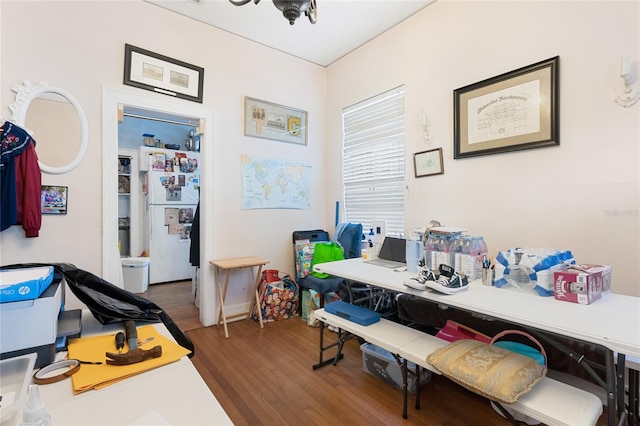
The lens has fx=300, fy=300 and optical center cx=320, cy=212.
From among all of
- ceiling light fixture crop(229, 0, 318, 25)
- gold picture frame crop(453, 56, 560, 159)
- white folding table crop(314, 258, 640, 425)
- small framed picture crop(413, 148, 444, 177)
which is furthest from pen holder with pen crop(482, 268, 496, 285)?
ceiling light fixture crop(229, 0, 318, 25)

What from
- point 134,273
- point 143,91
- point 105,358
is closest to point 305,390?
point 105,358

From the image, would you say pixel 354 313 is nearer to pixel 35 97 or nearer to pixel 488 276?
pixel 488 276

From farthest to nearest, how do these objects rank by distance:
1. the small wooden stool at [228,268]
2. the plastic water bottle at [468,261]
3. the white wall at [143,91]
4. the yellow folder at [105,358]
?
the small wooden stool at [228,268]
the white wall at [143,91]
the plastic water bottle at [468,261]
the yellow folder at [105,358]

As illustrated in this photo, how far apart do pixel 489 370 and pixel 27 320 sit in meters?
1.67

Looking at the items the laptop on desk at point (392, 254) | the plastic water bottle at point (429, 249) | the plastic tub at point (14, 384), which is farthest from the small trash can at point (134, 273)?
the plastic water bottle at point (429, 249)

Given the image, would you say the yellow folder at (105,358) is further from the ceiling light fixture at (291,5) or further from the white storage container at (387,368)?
the ceiling light fixture at (291,5)

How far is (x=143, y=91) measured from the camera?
2.69 meters

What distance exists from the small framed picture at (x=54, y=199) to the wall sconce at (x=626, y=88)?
3.80 m

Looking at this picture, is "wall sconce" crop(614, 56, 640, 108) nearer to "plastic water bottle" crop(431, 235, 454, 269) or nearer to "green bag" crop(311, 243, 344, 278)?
"plastic water bottle" crop(431, 235, 454, 269)

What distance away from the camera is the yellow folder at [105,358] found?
0.81m

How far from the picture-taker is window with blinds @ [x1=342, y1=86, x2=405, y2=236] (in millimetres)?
3039

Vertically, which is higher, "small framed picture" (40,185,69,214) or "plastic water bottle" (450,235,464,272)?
"small framed picture" (40,185,69,214)

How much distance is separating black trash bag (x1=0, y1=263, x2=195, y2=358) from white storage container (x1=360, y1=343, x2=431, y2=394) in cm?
138

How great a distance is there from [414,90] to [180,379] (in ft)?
9.45
